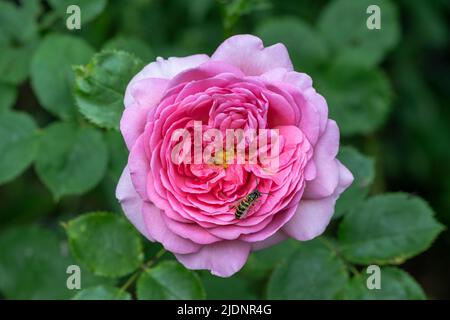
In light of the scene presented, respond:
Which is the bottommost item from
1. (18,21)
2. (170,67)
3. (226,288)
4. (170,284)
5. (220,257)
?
(226,288)

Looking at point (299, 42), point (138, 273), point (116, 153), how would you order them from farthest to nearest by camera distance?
point (299, 42) < point (116, 153) < point (138, 273)

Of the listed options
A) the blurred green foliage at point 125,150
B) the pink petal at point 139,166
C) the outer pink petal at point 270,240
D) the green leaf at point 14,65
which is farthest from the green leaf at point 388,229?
the green leaf at point 14,65

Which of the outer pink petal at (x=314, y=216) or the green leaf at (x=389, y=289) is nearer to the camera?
the outer pink petal at (x=314, y=216)

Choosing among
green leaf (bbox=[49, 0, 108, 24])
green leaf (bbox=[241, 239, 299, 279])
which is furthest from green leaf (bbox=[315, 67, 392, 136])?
green leaf (bbox=[49, 0, 108, 24])

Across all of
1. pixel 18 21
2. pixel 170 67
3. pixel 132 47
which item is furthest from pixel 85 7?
pixel 170 67

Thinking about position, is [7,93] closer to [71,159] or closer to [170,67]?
[71,159]

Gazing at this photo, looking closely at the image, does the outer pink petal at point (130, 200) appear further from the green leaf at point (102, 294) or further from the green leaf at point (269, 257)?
the green leaf at point (269, 257)
